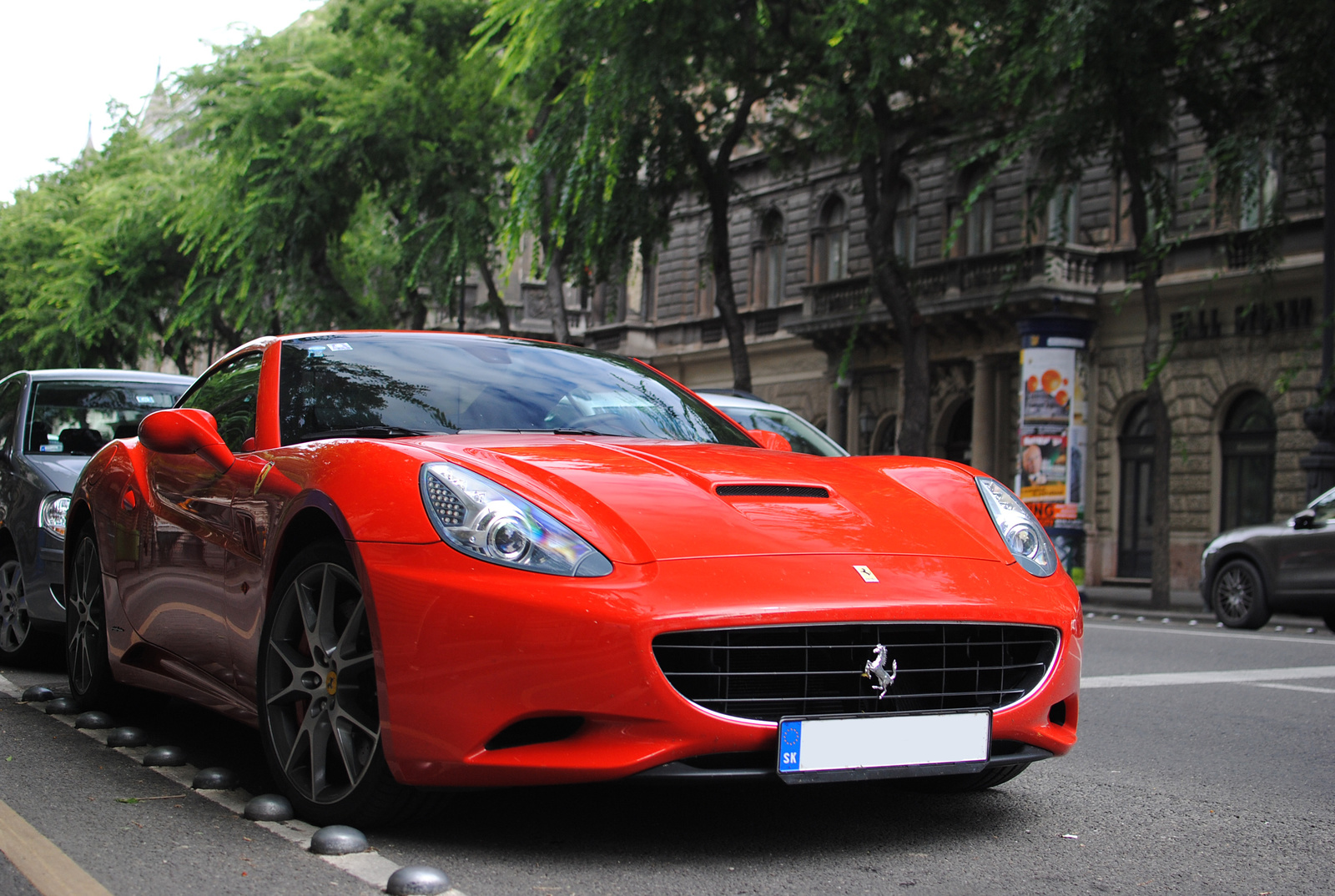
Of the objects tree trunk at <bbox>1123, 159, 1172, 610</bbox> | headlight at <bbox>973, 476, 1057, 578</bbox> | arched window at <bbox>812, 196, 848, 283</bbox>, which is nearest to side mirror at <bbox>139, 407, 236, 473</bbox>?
headlight at <bbox>973, 476, 1057, 578</bbox>

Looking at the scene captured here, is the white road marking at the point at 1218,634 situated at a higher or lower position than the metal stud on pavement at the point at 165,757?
lower

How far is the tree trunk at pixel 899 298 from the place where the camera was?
2150cm

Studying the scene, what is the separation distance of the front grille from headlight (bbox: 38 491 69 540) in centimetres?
471

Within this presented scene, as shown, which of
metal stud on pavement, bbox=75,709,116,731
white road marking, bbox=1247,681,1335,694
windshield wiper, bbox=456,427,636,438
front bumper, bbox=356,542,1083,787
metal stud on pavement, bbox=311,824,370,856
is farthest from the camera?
white road marking, bbox=1247,681,1335,694

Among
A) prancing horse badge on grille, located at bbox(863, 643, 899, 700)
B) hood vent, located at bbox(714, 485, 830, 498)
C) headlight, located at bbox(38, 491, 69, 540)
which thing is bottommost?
prancing horse badge on grille, located at bbox(863, 643, 899, 700)

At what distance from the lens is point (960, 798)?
4.25 m

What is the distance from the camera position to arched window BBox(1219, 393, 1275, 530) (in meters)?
24.6

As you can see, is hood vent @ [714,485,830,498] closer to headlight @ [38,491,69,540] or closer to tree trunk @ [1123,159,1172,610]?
headlight @ [38,491,69,540]

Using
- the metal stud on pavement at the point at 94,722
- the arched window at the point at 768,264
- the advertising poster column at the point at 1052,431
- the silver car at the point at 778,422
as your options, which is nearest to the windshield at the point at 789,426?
the silver car at the point at 778,422

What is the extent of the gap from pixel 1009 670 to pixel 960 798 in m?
0.76

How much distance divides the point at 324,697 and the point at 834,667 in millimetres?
1305

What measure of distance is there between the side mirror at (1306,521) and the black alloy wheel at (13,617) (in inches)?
459

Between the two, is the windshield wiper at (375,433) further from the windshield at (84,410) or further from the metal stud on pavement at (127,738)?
the windshield at (84,410)

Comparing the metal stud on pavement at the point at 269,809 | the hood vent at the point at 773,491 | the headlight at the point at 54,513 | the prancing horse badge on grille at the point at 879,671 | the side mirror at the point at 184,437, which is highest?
the side mirror at the point at 184,437
